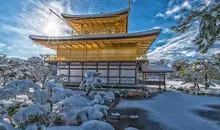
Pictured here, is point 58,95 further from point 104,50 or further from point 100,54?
point 104,50

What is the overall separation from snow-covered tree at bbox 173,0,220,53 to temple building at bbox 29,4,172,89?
10492 mm

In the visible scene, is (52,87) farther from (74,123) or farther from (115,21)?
(115,21)

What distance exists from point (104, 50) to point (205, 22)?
14.0m

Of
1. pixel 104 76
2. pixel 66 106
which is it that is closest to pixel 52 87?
pixel 66 106

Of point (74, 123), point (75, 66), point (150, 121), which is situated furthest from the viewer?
point (75, 66)

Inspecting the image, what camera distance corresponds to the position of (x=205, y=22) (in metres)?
3.66

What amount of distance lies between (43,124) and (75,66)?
13.2 metres

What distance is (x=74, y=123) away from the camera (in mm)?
5270

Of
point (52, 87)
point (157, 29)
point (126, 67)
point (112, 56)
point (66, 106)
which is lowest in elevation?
point (66, 106)

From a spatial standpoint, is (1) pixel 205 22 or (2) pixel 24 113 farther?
(2) pixel 24 113

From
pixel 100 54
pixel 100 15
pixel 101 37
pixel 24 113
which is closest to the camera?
pixel 24 113

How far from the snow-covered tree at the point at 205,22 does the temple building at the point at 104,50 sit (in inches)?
413

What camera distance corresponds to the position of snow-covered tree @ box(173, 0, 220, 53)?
3.46 m

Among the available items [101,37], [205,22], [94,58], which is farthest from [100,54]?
[205,22]
